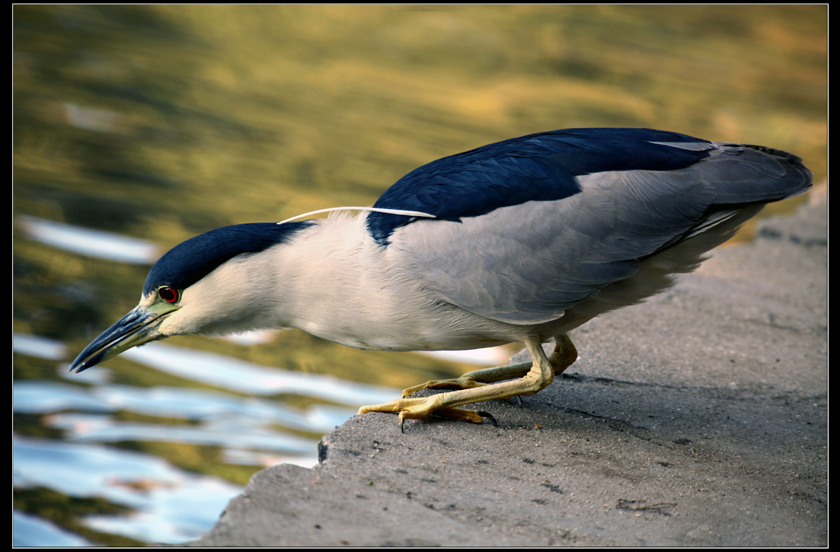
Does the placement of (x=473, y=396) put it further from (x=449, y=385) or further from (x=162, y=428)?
(x=162, y=428)

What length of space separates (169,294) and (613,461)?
1.74 metres

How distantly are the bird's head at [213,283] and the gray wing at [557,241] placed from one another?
51cm

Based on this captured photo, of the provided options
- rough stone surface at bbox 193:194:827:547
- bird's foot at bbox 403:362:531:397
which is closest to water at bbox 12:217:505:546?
bird's foot at bbox 403:362:531:397

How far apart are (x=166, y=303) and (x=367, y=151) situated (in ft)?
21.2

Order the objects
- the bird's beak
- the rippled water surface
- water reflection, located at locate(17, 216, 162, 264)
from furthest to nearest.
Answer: water reflection, located at locate(17, 216, 162, 264) < the rippled water surface < the bird's beak

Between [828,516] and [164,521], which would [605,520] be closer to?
[828,516]

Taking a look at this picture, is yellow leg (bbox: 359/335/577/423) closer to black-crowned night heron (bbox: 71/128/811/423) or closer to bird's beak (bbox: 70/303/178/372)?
black-crowned night heron (bbox: 71/128/811/423)

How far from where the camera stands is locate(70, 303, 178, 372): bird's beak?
336 cm

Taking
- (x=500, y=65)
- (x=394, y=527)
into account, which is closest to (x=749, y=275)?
(x=394, y=527)

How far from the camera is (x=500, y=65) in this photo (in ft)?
40.7

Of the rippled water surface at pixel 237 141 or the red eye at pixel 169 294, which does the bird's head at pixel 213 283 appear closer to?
the red eye at pixel 169 294

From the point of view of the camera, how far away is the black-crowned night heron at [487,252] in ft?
10.3

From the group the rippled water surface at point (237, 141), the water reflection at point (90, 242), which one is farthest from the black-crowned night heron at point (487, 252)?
the water reflection at point (90, 242)

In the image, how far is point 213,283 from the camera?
3.24 meters
